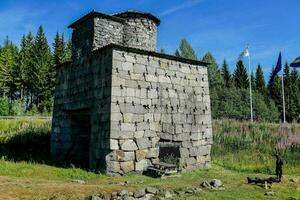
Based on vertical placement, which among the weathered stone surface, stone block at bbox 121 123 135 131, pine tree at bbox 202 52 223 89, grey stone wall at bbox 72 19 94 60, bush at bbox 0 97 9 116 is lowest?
the weathered stone surface

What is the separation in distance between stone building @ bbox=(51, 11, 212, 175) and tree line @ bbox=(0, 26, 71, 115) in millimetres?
38649

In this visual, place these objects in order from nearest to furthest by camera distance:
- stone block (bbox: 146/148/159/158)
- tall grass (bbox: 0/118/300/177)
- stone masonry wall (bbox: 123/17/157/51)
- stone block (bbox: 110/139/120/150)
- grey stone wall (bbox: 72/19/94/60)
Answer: stone block (bbox: 110/139/120/150), stone block (bbox: 146/148/159/158), grey stone wall (bbox: 72/19/94/60), stone masonry wall (bbox: 123/17/157/51), tall grass (bbox: 0/118/300/177)

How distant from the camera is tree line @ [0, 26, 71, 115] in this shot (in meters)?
54.2

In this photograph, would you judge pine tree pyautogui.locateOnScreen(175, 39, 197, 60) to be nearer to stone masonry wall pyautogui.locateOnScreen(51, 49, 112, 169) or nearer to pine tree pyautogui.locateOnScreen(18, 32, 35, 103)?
pine tree pyautogui.locateOnScreen(18, 32, 35, 103)

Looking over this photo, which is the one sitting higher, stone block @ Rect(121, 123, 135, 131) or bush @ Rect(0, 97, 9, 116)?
bush @ Rect(0, 97, 9, 116)

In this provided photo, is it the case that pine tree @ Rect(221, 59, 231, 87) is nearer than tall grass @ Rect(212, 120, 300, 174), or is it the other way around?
tall grass @ Rect(212, 120, 300, 174)

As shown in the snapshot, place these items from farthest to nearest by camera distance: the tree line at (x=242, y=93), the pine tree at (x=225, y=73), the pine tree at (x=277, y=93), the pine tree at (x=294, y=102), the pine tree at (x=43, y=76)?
the pine tree at (x=225, y=73)
the pine tree at (x=277, y=93)
the pine tree at (x=294, y=102)
the pine tree at (x=43, y=76)
the tree line at (x=242, y=93)

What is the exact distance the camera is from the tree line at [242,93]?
48.5 meters

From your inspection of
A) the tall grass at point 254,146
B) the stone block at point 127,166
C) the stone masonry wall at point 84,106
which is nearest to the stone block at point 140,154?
the stone block at point 127,166

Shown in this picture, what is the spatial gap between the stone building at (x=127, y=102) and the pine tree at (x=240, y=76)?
158ft

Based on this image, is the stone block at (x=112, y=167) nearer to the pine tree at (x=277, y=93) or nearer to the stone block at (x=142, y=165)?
the stone block at (x=142, y=165)

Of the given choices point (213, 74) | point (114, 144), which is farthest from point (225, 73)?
point (114, 144)

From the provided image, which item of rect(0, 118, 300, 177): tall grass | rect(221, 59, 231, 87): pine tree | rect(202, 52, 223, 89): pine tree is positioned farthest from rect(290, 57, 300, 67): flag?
rect(221, 59, 231, 87): pine tree

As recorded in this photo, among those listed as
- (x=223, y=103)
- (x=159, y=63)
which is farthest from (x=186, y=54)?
(x=159, y=63)
